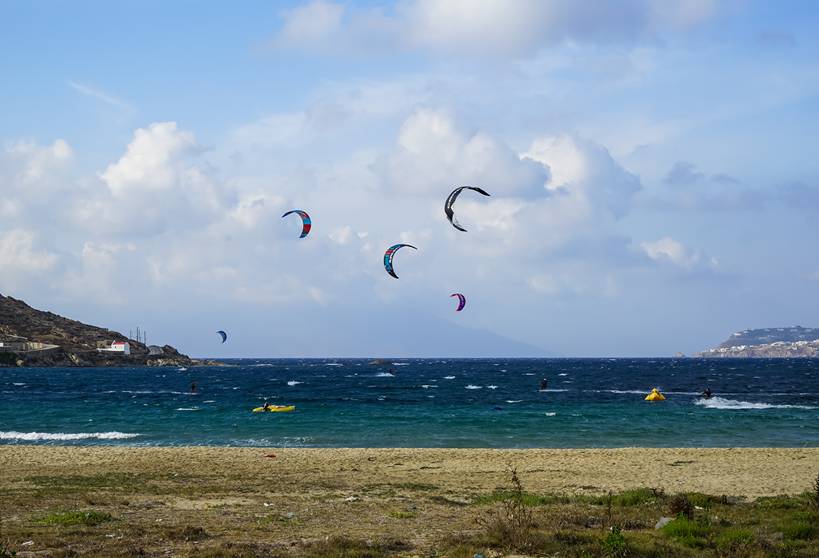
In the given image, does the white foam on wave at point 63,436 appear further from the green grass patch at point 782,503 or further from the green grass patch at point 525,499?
the green grass patch at point 782,503

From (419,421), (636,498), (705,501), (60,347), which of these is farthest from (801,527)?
(60,347)

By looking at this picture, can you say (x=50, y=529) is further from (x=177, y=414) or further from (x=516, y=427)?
(x=177, y=414)

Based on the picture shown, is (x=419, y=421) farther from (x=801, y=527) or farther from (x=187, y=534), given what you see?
(x=801, y=527)

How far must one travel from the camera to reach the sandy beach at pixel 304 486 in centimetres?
1201

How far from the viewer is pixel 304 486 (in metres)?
18.9

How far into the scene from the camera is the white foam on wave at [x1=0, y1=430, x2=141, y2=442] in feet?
112

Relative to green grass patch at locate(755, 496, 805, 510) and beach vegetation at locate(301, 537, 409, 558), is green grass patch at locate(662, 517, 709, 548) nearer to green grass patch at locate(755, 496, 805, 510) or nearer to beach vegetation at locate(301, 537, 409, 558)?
green grass patch at locate(755, 496, 805, 510)

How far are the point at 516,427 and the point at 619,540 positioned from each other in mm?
28128

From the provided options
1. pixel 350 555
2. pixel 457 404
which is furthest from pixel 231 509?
pixel 457 404

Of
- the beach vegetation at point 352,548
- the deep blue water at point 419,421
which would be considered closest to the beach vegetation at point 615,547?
the beach vegetation at point 352,548

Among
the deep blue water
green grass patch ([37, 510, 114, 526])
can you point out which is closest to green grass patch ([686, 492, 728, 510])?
green grass patch ([37, 510, 114, 526])

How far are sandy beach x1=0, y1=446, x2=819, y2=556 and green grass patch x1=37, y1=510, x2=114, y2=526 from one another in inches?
6.4

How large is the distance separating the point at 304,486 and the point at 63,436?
20.6 meters

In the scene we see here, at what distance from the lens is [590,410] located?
158 feet
